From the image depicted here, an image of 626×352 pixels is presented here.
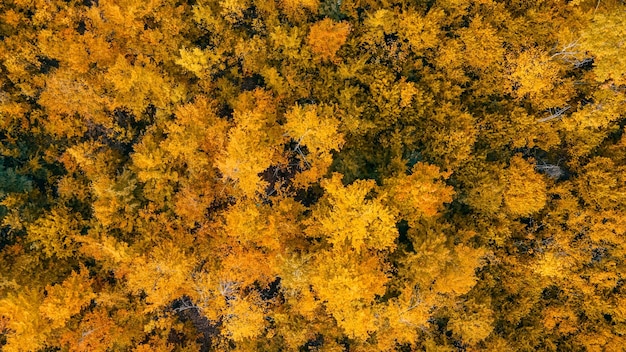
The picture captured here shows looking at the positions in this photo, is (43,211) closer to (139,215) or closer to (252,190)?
(139,215)

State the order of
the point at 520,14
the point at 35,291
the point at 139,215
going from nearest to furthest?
1. the point at 35,291
2. the point at 139,215
3. the point at 520,14

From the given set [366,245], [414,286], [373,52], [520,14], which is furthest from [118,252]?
[520,14]

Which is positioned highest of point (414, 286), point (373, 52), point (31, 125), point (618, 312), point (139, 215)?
point (373, 52)

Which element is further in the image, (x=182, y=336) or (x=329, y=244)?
(x=182, y=336)

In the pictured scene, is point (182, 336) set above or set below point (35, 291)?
below

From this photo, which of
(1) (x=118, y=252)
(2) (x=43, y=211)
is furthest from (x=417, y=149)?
(2) (x=43, y=211)

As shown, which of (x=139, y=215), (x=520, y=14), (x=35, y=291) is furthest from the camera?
(x=520, y=14)

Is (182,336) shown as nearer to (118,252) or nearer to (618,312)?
(118,252)
